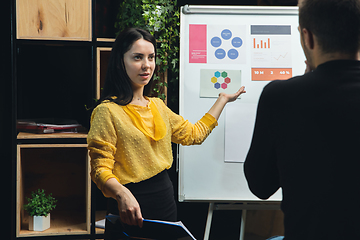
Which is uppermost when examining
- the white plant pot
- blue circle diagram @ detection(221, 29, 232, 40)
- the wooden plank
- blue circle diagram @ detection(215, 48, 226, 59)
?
blue circle diagram @ detection(221, 29, 232, 40)

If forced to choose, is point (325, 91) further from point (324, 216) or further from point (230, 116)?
point (230, 116)

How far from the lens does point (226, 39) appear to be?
1.66 m

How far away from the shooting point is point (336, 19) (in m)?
Answer: 0.59

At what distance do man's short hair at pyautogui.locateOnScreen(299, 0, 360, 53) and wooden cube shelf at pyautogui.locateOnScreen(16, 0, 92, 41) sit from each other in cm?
144

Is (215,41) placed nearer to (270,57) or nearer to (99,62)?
(270,57)

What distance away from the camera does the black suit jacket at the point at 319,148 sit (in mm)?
543

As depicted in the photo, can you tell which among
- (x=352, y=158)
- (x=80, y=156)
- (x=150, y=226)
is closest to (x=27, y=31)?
(x=80, y=156)

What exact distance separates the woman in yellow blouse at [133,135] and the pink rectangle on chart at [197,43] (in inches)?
15.4

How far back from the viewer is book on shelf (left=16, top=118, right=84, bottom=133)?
182cm

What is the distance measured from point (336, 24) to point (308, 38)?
6cm

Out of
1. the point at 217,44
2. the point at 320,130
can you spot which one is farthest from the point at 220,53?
the point at 320,130

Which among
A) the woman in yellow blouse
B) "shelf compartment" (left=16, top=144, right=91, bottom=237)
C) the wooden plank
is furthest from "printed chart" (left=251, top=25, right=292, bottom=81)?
"shelf compartment" (left=16, top=144, right=91, bottom=237)

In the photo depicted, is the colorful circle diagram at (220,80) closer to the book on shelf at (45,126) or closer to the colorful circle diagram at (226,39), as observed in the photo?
the colorful circle diagram at (226,39)

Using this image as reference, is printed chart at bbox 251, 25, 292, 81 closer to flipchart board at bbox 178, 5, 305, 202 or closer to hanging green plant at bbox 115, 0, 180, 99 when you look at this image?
flipchart board at bbox 178, 5, 305, 202
